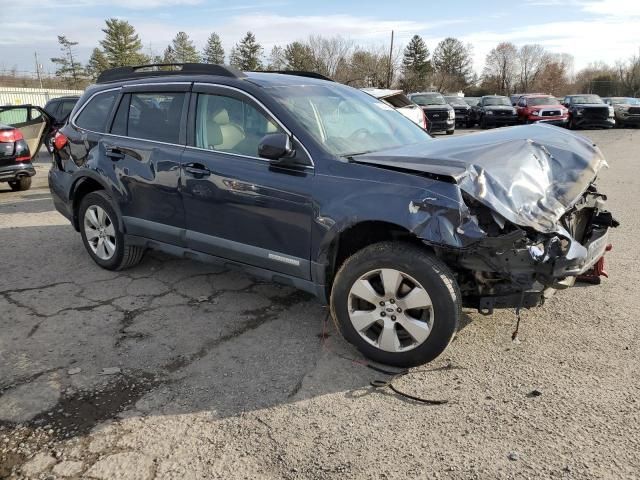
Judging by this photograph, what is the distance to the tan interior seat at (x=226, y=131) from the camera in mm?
3965

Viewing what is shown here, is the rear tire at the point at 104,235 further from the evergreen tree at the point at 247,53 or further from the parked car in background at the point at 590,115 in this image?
the evergreen tree at the point at 247,53

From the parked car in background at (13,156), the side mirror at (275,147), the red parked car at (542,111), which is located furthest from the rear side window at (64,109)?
the red parked car at (542,111)

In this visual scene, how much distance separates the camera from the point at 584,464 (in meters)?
2.45

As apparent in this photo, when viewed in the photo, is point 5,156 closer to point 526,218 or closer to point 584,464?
point 526,218

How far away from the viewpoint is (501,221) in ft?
10.0

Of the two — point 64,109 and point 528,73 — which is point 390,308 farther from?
point 528,73

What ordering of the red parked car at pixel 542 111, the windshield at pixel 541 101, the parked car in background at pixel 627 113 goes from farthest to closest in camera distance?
the parked car in background at pixel 627 113 → the windshield at pixel 541 101 → the red parked car at pixel 542 111

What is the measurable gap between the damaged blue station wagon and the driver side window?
0.03 ft

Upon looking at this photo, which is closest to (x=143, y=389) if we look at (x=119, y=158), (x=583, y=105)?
(x=119, y=158)

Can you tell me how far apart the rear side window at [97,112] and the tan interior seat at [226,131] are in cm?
144

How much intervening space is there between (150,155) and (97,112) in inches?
44.7

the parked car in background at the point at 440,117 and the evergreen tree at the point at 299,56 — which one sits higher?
the evergreen tree at the point at 299,56

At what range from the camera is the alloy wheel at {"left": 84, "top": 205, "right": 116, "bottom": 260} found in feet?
16.6

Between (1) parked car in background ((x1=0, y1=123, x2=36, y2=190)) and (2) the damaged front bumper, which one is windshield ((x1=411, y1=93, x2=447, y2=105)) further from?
(2) the damaged front bumper
